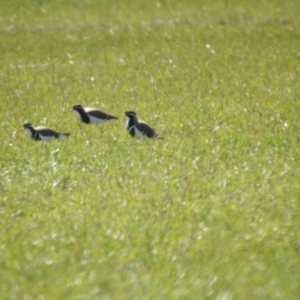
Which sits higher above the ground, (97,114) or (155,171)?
(155,171)

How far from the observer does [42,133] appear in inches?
545

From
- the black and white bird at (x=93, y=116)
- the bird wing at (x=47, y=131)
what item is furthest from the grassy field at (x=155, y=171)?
the bird wing at (x=47, y=131)

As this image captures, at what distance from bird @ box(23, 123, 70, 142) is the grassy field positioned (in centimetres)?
18

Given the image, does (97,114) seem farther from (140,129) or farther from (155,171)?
(155,171)

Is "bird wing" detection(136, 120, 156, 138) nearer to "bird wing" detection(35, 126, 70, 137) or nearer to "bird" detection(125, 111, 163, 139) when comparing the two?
"bird" detection(125, 111, 163, 139)

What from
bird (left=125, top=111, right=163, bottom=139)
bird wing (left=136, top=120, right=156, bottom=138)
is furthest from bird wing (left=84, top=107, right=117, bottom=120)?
bird wing (left=136, top=120, right=156, bottom=138)

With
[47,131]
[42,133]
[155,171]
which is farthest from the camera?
[47,131]

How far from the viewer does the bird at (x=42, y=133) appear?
13.8 meters

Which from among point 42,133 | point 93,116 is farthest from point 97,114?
point 42,133

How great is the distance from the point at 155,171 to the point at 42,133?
263 centimetres

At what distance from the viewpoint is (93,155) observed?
12.7 metres

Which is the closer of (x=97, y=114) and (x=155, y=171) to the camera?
(x=155, y=171)

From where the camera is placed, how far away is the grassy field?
27.1ft

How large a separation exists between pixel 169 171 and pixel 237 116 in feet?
13.4
